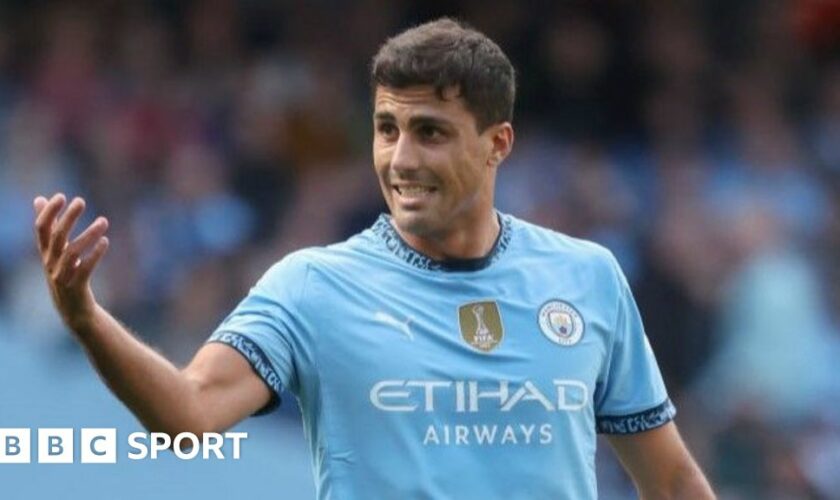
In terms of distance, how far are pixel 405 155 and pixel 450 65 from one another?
235 millimetres

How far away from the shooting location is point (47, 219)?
4156 mm

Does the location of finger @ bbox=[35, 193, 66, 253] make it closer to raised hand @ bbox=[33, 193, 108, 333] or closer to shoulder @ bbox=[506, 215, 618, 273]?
raised hand @ bbox=[33, 193, 108, 333]

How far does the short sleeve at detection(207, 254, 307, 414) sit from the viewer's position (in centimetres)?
461

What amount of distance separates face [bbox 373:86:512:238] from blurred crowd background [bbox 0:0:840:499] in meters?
4.24

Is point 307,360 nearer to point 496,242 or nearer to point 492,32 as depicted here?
point 496,242

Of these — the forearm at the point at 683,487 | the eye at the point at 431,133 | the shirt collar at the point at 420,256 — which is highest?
the eye at the point at 431,133

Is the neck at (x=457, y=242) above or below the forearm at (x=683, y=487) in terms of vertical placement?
above

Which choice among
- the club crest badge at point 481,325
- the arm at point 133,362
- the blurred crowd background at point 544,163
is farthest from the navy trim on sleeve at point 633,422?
the blurred crowd background at point 544,163

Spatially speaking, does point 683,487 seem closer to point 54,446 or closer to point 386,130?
point 386,130

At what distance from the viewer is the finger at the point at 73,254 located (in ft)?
13.6

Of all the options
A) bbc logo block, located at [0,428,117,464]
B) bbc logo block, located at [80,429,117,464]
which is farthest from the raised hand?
bbc logo block, located at [80,429,117,464]

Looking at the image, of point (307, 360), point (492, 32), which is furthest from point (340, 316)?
point (492, 32)

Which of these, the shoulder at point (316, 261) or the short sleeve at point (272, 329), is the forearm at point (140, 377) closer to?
the short sleeve at point (272, 329)

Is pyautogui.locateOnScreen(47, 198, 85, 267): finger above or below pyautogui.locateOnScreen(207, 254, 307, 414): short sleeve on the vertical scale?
above
